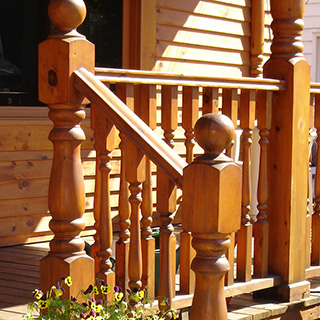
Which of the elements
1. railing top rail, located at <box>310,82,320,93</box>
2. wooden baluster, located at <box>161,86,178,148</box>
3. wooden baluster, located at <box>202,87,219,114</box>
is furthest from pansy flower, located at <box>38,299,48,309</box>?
railing top rail, located at <box>310,82,320,93</box>

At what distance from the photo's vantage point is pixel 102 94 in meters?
2.82

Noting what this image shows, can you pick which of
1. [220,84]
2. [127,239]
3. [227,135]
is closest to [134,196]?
[127,239]

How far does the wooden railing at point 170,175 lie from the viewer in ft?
7.88

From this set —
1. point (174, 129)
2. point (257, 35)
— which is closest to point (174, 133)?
point (174, 129)

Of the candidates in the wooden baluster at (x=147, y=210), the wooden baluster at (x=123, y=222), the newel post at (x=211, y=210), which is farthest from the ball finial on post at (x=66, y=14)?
the newel post at (x=211, y=210)

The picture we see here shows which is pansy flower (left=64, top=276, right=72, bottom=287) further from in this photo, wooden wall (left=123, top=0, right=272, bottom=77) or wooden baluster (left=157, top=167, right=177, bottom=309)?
wooden wall (left=123, top=0, right=272, bottom=77)

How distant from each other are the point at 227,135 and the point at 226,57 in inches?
168

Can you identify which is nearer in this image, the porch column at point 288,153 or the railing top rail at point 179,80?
the railing top rail at point 179,80

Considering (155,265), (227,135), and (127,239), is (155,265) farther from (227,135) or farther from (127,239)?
(227,135)

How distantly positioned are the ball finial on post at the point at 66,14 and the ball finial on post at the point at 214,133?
82 cm

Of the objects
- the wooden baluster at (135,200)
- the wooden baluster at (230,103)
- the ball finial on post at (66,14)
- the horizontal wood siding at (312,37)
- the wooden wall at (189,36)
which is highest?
the horizontal wood siding at (312,37)

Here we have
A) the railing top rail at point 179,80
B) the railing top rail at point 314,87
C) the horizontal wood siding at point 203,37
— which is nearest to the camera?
the railing top rail at point 179,80

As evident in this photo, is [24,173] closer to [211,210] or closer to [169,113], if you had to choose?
[169,113]

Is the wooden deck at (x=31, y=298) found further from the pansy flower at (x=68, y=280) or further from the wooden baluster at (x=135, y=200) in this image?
the pansy flower at (x=68, y=280)
